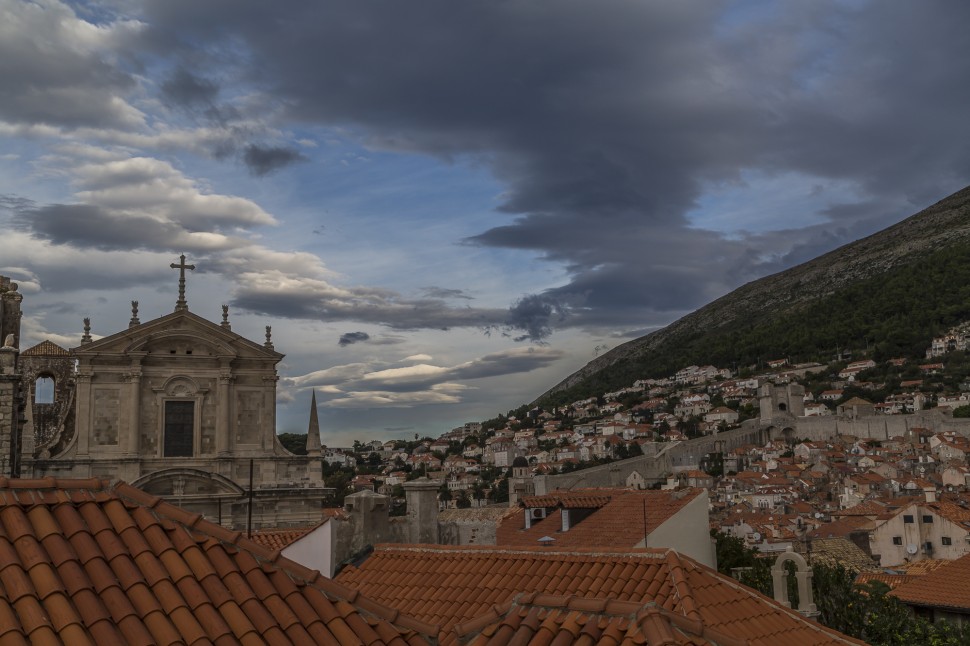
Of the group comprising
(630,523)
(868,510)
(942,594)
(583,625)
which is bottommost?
(868,510)

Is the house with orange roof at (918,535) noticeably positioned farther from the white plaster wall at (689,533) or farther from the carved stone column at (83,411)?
the carved stone column at (83,411)

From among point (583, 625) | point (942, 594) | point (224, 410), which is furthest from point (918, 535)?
point (583, 625)

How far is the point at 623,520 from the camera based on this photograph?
1343cm

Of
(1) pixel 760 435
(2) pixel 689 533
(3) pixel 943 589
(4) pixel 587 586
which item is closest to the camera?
(4) pixel 587 586

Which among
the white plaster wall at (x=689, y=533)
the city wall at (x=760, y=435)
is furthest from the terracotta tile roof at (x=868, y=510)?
the white plaster wall at (x=689, y=533)

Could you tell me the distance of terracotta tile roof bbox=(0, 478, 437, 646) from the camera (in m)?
3.97

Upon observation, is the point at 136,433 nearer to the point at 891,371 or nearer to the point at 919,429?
the point at 919,429

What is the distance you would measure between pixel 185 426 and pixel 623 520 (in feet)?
67.2

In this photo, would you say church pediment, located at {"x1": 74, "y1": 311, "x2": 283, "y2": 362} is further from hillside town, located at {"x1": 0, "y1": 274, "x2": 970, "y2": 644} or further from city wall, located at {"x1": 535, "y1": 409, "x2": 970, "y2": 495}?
city wall, located at {"x1": 535, "y1": 409, "x2": 970, "y2": 495}

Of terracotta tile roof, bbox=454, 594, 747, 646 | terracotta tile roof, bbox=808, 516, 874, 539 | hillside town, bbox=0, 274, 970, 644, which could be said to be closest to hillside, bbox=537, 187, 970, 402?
hillside town, bbox=0, 274, 970, 644

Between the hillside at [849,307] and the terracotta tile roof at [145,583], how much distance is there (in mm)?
142626

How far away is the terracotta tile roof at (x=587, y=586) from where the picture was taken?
7785mm

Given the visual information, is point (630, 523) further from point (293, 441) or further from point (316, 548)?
point (293, 441)

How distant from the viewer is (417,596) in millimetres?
9000
